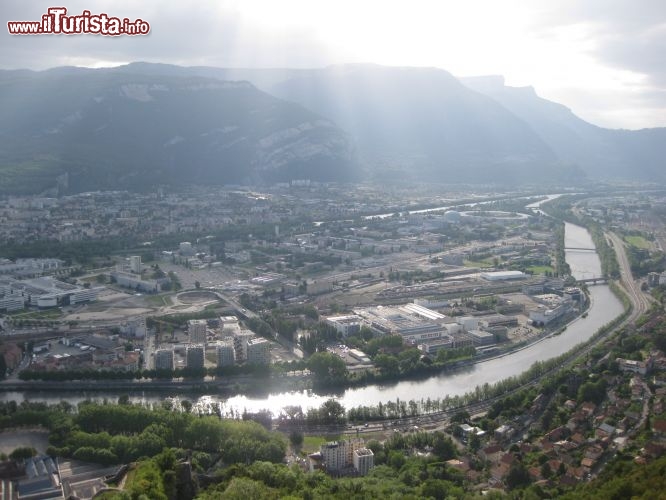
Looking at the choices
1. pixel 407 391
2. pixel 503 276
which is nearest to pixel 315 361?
pixel 407 391

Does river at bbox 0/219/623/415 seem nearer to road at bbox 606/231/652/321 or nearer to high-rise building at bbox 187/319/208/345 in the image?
road at bbox 606/231/652/321

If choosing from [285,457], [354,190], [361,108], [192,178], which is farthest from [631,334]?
[361,108]

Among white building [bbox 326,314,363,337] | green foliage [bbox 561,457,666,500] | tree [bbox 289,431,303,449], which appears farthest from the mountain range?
green foliage [bbox 561,457,666,500]

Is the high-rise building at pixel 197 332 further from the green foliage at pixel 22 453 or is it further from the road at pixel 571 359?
the green foliage at pixel 22 453

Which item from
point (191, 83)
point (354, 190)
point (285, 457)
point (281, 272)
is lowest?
point (285, 457)

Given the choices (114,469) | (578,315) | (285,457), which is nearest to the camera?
(114,469)

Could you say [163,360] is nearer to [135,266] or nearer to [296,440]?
[296,440]

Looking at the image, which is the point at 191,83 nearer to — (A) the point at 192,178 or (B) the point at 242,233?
(A) the point at 192,178

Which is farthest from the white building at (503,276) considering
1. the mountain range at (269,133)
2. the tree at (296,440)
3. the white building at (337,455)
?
the mountain range at (269,133)
